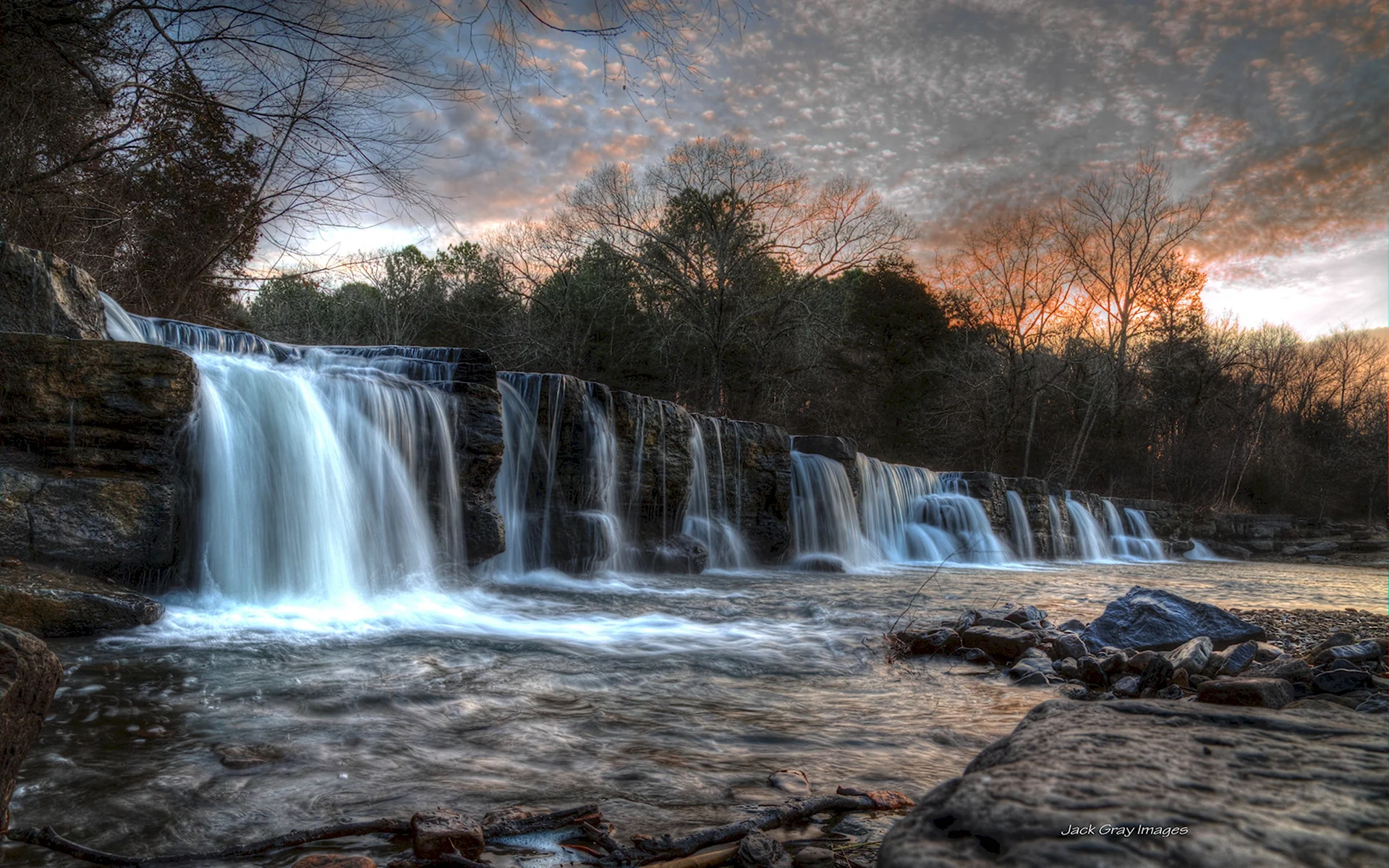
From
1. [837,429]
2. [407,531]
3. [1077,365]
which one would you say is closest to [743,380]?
[837,429]

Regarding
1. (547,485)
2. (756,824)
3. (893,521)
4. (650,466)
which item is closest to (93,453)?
(756,824)

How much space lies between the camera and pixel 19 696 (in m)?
1.97

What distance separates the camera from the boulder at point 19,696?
191cm

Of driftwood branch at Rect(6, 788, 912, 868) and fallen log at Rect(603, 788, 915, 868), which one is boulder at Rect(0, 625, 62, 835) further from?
fallen log at Rect(603, 788, 915, 868)

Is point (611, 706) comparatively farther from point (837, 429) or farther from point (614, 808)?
point (837, 429)

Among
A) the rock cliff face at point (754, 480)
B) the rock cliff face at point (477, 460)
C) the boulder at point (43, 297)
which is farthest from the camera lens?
the rock cliff face at point (754, 480)

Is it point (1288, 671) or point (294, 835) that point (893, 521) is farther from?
point (294, 835)

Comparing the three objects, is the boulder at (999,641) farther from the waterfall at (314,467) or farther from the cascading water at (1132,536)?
the cascading water at (1132,536)

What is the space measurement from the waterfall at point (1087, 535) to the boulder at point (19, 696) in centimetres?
2552

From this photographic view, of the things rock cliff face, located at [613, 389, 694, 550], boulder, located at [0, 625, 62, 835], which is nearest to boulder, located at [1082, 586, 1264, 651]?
boulder, located at [0, 625, 62, 835]

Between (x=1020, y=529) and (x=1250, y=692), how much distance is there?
2017 centimetres

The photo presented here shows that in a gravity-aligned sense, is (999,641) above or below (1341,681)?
below

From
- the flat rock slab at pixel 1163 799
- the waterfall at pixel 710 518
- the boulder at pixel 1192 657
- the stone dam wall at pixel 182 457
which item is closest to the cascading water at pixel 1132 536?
the stone dam wall at pixel 182 457

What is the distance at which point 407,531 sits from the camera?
8344mm
